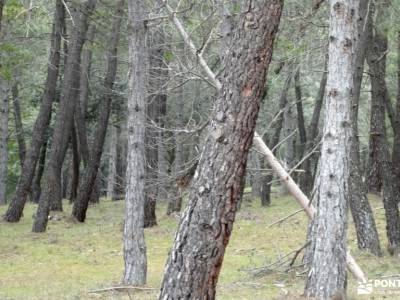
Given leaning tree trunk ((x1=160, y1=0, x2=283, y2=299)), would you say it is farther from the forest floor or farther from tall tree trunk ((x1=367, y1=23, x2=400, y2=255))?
tall tree trunk ((x1=367, y1=23, x2=400, y2=255))

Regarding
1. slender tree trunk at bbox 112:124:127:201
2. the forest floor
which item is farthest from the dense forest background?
slender tree trunk at bbox 112:124:127:201

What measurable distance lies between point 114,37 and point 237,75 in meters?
14.3

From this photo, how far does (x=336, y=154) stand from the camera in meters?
7.52

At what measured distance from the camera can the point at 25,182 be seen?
65.0ft

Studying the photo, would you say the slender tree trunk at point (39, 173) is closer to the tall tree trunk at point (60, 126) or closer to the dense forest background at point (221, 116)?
the dense forest background at point (221, 116)

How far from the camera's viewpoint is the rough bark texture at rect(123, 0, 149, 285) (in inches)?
410

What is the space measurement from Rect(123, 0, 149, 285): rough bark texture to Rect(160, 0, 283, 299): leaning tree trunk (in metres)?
5.61

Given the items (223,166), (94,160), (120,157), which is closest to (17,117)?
(120,157)

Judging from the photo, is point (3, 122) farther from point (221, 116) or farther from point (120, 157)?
point (221, 116)

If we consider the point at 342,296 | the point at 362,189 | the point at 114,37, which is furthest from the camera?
the point at 114,37

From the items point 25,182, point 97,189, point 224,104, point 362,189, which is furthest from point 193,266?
point 97,189

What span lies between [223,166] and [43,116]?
15.1 metres

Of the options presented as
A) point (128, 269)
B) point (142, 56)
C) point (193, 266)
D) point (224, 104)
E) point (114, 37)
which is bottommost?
point (128, 269)

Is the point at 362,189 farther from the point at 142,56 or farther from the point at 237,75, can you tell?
the point at 237,75
